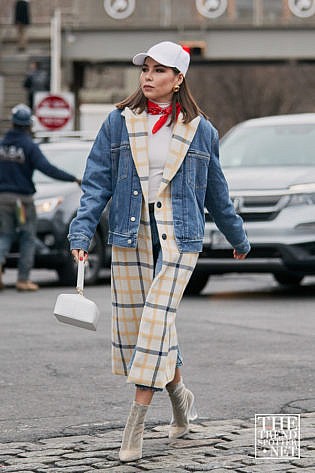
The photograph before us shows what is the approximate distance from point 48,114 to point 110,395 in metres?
21.3

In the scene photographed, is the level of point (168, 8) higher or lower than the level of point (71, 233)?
higher

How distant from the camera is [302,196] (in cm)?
1338

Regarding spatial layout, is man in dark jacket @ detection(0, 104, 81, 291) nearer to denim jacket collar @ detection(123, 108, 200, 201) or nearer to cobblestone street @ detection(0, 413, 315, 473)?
cobblestone street @ detection(0, 413, 315, 473)

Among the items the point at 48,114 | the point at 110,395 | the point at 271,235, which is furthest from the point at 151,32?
the point at 110,395

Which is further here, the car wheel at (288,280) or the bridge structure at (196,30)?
the bridge structure at (196,30)

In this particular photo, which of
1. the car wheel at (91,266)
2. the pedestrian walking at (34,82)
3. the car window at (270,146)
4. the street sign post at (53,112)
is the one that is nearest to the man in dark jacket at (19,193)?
the car wheel at (91,266)

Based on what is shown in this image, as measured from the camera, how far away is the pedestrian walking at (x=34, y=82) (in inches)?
1307

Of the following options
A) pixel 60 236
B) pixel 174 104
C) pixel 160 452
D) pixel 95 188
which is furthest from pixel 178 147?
pixel 60 236

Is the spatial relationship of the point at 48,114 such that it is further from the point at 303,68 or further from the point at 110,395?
the point at 303,68

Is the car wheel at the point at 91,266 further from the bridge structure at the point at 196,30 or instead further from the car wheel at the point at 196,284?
the bridge structure at the point at 196,30

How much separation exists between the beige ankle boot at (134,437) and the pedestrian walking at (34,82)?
26865 millimetres

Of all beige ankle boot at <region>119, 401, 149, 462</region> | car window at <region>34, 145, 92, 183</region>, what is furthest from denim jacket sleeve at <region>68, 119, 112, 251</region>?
car window at <region>34, 145, 92, 183</region>

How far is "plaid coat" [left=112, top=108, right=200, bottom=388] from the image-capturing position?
6215 millimetres

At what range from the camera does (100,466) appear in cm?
595
